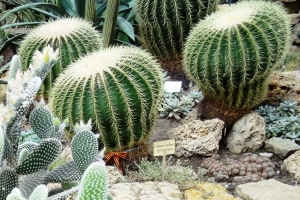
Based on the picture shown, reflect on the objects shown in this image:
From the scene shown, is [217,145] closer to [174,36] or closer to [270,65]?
[270,65]

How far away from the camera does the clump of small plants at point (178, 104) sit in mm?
3508

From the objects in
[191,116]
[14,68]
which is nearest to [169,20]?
[191,116]

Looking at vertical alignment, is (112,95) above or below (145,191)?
above

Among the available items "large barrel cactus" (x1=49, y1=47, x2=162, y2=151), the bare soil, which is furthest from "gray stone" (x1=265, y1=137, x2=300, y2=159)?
"large barrel cactus" (x1=49, y1=47, x2=162, y2=151)

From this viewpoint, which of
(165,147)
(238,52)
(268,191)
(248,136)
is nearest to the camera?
(268,191)

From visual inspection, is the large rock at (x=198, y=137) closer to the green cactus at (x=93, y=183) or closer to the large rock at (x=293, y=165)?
the large rock at (x=293, y=165)

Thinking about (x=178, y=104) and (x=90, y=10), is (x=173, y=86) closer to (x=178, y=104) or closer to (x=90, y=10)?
(x=178, y=104)

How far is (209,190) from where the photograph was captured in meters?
2.47

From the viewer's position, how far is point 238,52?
2990mm

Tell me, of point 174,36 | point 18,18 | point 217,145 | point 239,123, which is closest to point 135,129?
point 217,145

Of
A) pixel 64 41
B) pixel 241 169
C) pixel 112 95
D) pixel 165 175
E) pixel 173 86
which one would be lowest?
pixel 241 169

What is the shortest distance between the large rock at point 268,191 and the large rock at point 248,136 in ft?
1.40

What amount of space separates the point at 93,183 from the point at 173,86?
2.91m

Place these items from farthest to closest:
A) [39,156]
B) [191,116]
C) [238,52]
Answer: [191,116]
[238,52]
[39,156]
